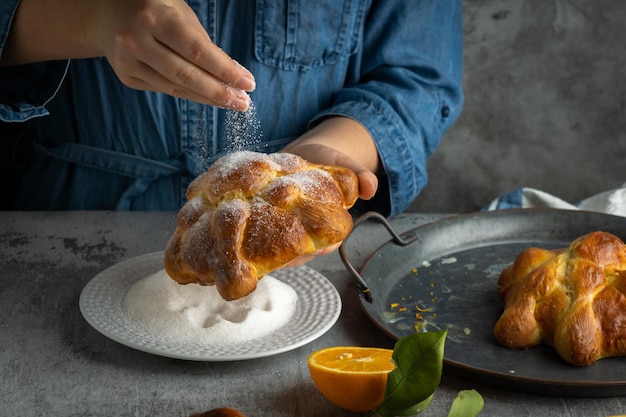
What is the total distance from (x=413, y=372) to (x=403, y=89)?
1021 millimetres

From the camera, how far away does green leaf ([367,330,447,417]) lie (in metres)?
0.92

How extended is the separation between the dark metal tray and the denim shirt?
0.79 feet

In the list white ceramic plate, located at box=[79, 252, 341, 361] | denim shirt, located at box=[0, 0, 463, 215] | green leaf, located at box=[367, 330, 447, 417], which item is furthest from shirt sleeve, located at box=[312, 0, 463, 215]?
green leaf, located at box=[367, 330, 447, 417]

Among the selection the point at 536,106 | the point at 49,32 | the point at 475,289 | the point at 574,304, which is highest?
the point at 49,32

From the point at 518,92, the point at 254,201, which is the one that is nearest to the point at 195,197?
Result: the point at 254,201

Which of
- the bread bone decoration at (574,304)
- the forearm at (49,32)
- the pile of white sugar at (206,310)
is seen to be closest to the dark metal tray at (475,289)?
the bread bone decoration at (574,304)

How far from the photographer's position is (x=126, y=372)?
117 cm

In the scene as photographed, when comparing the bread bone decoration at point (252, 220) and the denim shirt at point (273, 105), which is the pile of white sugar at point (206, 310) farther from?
the denim shirt at point (273, 105)

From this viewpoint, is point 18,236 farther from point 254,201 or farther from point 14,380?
point 254,201

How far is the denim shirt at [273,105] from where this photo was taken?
5.79 feet

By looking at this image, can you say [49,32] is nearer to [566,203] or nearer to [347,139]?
[347,139]

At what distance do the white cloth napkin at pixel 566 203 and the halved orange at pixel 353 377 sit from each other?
0.88 metres

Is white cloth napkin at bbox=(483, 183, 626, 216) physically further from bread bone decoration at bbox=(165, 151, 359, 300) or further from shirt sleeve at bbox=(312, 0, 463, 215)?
bread bone decoration at bbox=(165, 151, 359, 300)

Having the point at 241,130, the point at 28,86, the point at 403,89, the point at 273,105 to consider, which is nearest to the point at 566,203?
the point at 403,89
